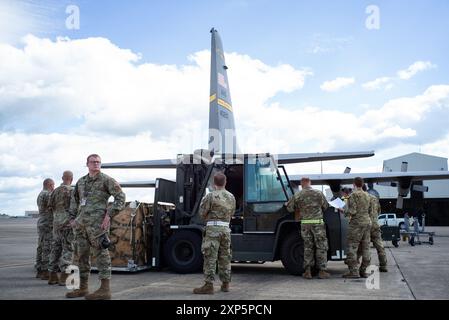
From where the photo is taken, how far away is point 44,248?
8.02 m

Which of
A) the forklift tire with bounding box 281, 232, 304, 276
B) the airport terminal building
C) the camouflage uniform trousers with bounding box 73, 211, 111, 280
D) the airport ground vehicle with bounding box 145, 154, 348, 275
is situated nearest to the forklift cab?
the airport ground vehicle with bounding box 145, 154, 348, 275

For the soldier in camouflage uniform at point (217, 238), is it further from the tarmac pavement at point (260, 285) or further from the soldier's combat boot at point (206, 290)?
the tarmac pavement at point (260, 285)

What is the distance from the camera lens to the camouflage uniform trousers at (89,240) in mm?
5848

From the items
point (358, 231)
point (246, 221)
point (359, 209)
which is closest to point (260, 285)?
point (246, 221)

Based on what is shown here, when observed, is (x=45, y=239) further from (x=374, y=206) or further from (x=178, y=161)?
(x=374, y=206)

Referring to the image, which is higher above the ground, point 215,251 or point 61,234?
point 61,234

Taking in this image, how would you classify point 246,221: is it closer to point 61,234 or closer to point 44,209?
point 61,234

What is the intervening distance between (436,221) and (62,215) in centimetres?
5276

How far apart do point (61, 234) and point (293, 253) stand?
420cm

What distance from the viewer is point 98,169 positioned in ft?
20.2

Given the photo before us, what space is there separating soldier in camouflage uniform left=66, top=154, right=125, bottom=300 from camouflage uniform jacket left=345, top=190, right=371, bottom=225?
14.5 ft

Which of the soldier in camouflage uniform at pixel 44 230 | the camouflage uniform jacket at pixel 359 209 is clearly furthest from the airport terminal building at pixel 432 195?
the soldier in camouflage uniform at pixel 44 230

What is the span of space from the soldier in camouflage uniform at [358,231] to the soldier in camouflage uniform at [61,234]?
4.96m
